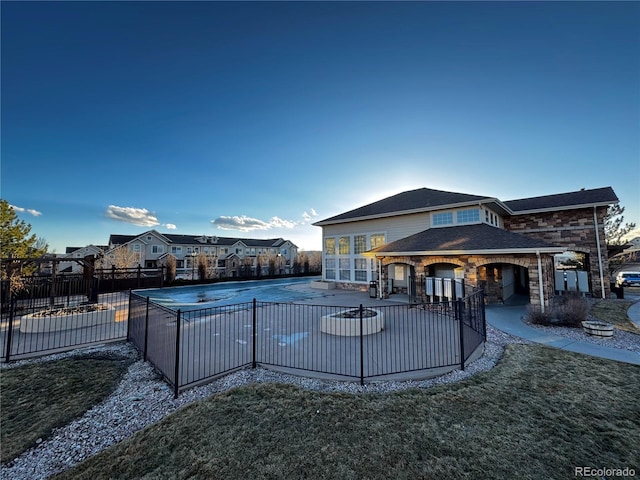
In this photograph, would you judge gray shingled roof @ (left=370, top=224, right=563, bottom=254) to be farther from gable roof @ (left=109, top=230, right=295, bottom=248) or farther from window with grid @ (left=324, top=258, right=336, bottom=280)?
gable roof @ (left=109, top=230, right=295, bottom=248)

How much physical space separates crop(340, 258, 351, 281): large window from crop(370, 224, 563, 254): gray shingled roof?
5140 mm

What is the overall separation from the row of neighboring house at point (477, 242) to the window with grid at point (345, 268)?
76 millimetres

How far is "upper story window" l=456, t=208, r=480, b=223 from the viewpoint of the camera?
1395cm

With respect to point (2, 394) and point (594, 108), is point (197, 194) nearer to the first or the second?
point (2, 394)

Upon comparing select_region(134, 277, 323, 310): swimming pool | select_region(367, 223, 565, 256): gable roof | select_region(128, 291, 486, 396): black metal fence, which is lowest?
select_region(134, 277, 323, 310): swimming pool

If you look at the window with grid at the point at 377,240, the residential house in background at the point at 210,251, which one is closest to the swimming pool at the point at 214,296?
the window with grid at the point at 377,240

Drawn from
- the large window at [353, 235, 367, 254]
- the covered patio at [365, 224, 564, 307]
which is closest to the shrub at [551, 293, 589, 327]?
the covered patio at [365, 224, 564, 307]

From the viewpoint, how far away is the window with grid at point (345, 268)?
19.5 meters

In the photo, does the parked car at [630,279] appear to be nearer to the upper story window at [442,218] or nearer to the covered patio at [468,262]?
the covered patio at [468,262]

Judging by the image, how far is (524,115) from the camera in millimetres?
10945

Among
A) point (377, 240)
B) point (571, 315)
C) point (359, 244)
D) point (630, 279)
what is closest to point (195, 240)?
point (359, 244)

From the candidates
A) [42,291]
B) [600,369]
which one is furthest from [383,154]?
[42,291]

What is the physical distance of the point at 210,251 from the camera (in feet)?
150

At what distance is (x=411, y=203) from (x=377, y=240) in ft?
11.1
